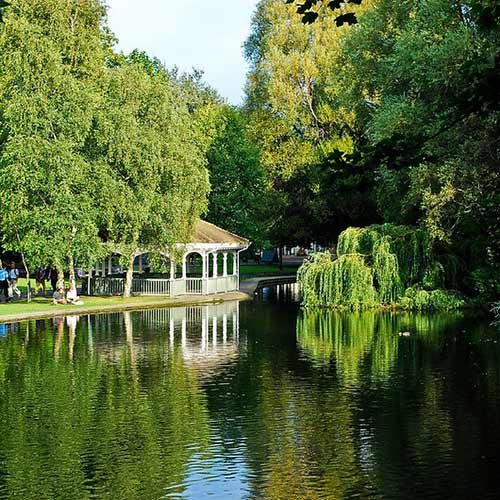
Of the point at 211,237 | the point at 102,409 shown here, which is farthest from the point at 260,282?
the point at 102,409

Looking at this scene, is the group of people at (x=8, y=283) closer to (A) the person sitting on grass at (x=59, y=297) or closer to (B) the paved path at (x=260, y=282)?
(A) the person sitting on grass at (x=59, y=297)

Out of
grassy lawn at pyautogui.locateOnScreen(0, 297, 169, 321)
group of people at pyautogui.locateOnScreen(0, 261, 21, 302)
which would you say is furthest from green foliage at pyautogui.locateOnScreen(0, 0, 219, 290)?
grassy lawn at pyautogui.locateOnScreen(0, 297, 169, 321)

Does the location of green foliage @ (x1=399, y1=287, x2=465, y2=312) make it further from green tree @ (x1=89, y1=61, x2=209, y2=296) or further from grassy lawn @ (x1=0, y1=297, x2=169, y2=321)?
grassy lawn @ (x1=0, y1=297, x2=169, y2=321)

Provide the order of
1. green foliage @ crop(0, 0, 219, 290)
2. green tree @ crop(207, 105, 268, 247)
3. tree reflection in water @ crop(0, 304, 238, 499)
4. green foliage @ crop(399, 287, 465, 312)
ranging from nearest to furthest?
tree reflection in water @ crop(0, 304, 238, 499) < green foliage @ crop(0, 0, 219, 290) < green foliage @ crop(399, 287, 465, 312) < green tree @ crop(207, 105, 268, 247)

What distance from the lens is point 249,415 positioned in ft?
57.1

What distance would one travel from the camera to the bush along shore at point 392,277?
40.1 meters

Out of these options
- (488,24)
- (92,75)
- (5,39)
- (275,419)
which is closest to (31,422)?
(275,419)

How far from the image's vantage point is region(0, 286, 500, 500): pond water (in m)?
12.9

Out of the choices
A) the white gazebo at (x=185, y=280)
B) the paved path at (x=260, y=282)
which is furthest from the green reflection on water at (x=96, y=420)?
the paved path at (x=260, y=282)

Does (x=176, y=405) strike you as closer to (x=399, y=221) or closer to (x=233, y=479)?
(x=233, y=479)

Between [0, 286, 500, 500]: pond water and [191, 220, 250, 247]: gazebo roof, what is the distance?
55.8 ft

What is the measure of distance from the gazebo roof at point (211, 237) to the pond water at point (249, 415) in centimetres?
1702

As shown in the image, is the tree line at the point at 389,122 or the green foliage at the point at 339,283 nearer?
the tree line at the point at 389,122

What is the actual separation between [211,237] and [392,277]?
1220cm
